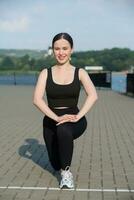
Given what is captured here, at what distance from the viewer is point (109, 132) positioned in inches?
478

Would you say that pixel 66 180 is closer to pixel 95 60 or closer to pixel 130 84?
pixel 130 84

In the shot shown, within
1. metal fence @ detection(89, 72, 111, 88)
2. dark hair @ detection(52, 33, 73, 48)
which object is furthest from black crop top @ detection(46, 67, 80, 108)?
metal fence @ detection(89, 72, 111, 88)

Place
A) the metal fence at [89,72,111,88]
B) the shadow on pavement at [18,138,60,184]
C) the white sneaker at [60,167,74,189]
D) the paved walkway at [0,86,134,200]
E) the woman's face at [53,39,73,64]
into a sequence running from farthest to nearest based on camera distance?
the metal fence at [89,72,111,88]
the shadow on pavement at [18,138,60,184]
the woman's face at [53,39,73,64]
the white sneaker at [60,167,74,189]
the paved walkway at [0,86,134,200]

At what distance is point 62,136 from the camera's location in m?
6.32

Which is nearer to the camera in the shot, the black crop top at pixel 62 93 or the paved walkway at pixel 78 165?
the paved walkway at pixel 78 165

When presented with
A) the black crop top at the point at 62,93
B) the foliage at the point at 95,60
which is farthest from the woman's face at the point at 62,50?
the foliage at the point at 95,60

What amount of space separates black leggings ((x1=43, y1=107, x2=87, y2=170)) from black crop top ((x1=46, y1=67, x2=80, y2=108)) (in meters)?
A: 0.08

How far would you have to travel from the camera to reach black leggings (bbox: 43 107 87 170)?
6332 mm

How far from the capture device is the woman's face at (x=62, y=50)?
6.52 metres

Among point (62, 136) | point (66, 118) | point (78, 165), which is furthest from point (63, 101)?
point (78, 165)

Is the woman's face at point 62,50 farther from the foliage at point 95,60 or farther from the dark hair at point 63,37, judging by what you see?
the foliage at point 95,60

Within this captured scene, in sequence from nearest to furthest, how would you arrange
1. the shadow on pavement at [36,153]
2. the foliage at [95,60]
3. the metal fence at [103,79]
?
the shadow on pavement at [36,153] → the metal fence at [103,79] → the foliage at [95,60]

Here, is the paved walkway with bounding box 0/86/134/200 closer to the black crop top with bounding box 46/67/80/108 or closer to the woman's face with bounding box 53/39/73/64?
the black crop top with bounding box 46/67/80/108

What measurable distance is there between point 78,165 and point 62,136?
5.83 feet
